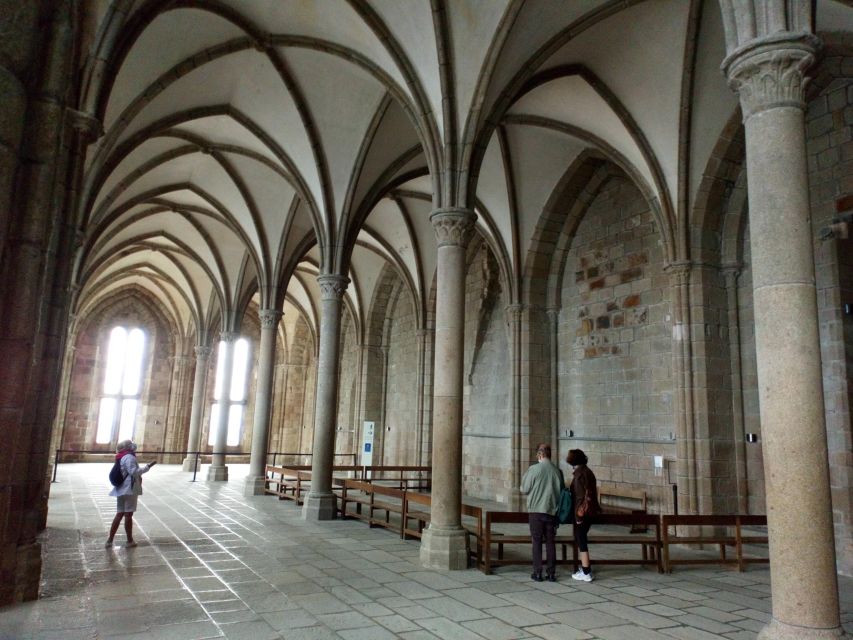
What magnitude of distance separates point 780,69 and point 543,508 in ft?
15.4

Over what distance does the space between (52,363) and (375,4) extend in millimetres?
6184

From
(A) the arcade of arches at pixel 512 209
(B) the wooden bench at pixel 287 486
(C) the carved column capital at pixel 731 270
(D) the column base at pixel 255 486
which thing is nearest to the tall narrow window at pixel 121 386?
(A) the arcade of arches at pixel 512 209

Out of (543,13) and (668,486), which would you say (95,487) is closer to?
(668,486)

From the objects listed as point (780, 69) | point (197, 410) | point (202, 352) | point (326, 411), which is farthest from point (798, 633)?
point (202, 352)

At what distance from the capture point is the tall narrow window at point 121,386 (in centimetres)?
2664

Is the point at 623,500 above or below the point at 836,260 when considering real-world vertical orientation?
below

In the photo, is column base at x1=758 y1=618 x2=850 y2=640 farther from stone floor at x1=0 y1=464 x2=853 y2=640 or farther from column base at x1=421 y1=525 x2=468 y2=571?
column base at x1=421 y1=525 x2=468 y2=571

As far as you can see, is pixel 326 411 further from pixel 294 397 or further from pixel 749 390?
pixel 294 397

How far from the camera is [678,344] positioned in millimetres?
9938

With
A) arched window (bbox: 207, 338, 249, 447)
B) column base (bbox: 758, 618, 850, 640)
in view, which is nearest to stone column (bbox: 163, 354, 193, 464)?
arched window (bbox: 207, 338, 249, 447)

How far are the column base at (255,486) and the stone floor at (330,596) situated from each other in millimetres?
5086

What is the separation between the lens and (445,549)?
713 centimetres

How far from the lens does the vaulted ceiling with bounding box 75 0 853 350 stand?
26.7 feet

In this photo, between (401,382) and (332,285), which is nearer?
(332,285)
